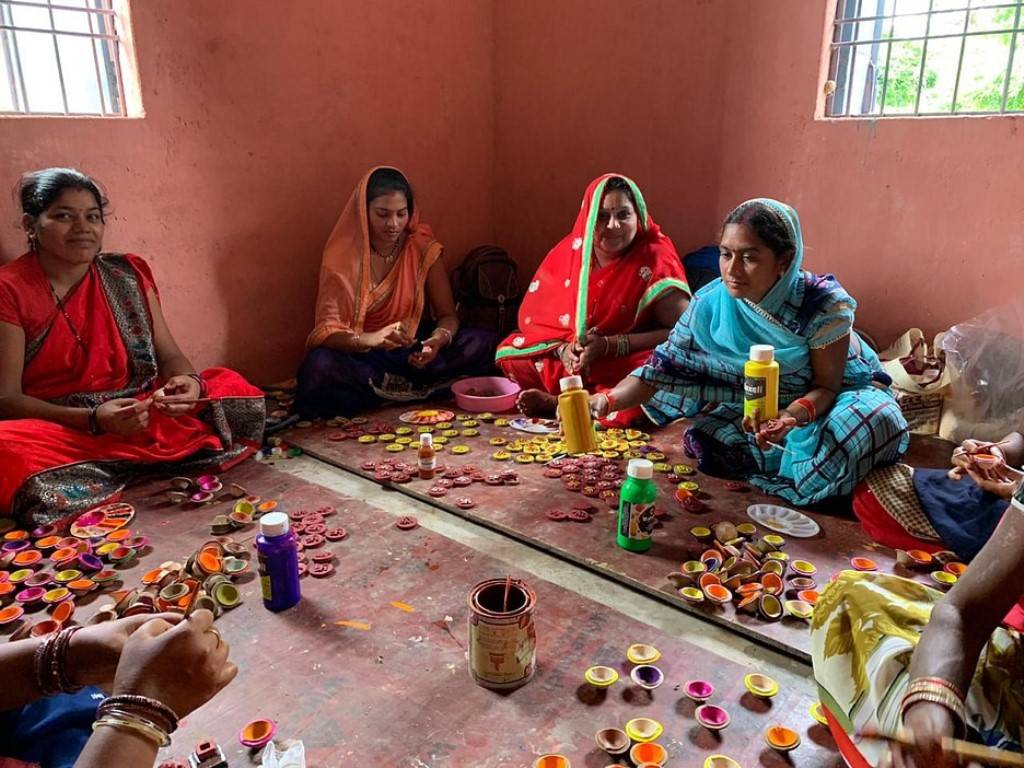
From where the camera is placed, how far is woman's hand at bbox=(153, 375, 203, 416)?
10.3ft

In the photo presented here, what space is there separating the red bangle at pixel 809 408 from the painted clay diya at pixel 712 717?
1303mm

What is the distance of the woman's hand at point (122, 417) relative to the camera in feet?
9.82

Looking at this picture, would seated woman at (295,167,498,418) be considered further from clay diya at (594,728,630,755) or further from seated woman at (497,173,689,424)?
clay diya at (594,728,630,755)

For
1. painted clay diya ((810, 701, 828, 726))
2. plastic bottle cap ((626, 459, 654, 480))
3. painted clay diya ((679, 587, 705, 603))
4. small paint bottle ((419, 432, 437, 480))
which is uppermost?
plastic bottle cap ((626, 459, 654, 480))

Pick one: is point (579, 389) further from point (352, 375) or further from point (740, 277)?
point (352, 375)

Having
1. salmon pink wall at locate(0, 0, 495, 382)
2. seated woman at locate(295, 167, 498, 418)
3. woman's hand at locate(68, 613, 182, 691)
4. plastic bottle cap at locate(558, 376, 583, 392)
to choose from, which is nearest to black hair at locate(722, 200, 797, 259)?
plastic bottle cap at locate(558, 376, 583, 392)

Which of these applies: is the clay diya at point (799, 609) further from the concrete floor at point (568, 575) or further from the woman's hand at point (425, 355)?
the woman's hand at point (425, 355)

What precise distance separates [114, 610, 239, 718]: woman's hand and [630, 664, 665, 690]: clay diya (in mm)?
1070

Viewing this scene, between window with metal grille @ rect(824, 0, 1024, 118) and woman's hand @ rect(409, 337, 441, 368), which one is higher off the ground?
window with metal grille @ rect(824, 0, 1024, 118)

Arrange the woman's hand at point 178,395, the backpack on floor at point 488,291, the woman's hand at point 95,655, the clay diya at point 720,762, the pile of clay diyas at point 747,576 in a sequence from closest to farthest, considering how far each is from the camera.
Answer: the woman's hand at point 95,655 < the clay diya at point 720,762 < the pile of clay diyas at point 747,576 < the woman's hand at point 178,395 < the backpack on floor at point 488,291

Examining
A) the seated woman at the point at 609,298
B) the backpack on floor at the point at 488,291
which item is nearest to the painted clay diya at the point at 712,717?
the seated woman at the point at 609,298

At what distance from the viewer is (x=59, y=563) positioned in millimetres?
2516

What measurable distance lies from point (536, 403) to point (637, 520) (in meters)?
1.25

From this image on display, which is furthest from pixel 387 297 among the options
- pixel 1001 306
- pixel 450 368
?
pixel 1001 306
